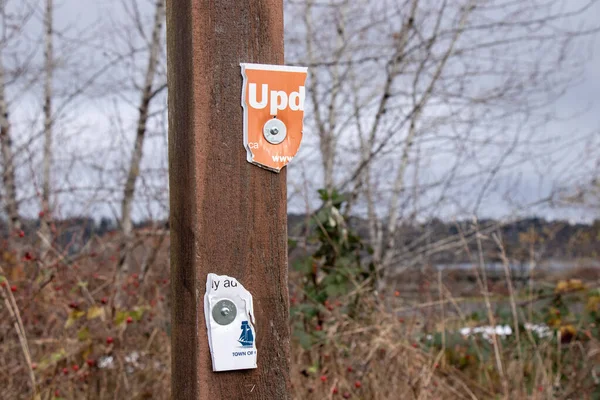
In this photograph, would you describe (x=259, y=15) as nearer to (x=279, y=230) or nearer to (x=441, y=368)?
(x=279, y=230)

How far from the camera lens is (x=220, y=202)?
1.59m

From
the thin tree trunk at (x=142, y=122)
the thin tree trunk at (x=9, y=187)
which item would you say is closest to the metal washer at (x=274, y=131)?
the thin tree trunk at (x=142, y=122)

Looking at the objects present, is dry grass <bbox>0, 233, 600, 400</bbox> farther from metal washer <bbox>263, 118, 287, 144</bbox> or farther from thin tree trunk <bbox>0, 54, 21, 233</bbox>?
metal washer <bbox>263, 118, 287, 144</bbox>

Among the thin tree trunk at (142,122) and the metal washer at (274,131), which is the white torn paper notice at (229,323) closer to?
the metal washer at (274,131)

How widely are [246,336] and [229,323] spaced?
0.16 feet

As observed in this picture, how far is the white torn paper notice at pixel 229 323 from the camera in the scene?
5.18 feet

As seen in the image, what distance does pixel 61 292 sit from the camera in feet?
14.5

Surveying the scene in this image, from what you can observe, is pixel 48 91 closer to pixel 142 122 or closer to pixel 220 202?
pixel 142 122

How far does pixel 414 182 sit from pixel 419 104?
2.91 ft

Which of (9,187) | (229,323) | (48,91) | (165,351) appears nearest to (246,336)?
(229,323)

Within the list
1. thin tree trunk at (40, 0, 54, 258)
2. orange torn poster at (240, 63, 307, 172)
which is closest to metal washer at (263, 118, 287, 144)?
orange torn poster at (240, 63, 307, 172)

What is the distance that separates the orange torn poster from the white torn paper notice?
278mm

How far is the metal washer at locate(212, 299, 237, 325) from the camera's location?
1.59m

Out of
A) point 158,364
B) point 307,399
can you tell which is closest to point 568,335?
point 307,399
